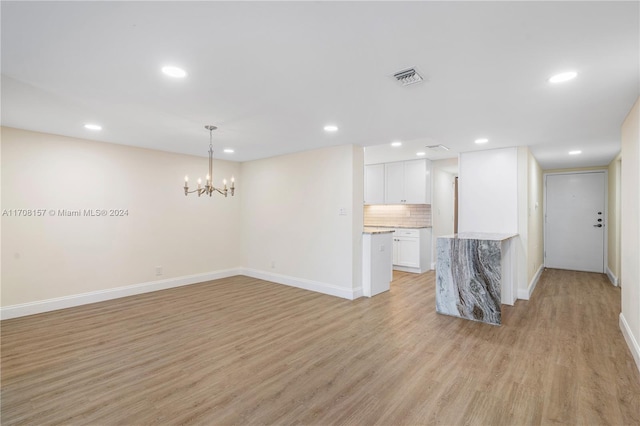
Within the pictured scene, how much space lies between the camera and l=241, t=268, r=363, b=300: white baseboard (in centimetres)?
497

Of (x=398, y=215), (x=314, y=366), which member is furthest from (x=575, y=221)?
(x=314, y=366)

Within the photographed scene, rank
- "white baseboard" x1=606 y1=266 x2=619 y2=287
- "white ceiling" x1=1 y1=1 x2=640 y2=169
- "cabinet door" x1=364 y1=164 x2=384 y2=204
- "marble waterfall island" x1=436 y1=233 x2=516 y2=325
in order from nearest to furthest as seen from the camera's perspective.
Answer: "white ceiling" x1=1 y1=1 x2=640 y2=169, "marble waterfall island" x1=436 y1=233 x2=516 y2=325, "white baseboard" x1=606 y1=266 x2=619 y2=287, "cabinet door" x1=364 y1=164 x2=384 y2=204

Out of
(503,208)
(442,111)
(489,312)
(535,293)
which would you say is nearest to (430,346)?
(489,312)

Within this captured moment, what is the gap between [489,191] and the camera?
5184 mm

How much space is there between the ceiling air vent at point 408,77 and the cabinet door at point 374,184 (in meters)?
4.99

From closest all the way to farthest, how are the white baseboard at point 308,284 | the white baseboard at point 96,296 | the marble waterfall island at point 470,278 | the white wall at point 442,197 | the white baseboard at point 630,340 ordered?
the white baseboard at point 630,340 < the marble waterfall island at point 470,278 < the white baseboard at point 96,296 < the white baseboard at point 308,284 < the white wall at point 442,197

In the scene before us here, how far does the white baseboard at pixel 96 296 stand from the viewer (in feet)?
13.5

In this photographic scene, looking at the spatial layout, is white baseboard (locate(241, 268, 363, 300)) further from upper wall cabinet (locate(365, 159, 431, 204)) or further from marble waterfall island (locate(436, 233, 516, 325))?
upper wall cabinet (locate(365, 159, 431, 204))

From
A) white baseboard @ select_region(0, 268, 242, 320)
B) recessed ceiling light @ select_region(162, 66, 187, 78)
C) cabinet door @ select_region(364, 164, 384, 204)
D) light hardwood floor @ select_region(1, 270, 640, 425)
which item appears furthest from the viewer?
cabinet door @ select_region(364, 164, 384, 204)

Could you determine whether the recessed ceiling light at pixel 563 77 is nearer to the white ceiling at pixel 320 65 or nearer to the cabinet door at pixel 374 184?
the white ceiling at pixel 320 65

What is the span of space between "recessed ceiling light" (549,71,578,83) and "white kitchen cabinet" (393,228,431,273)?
15.1 feet

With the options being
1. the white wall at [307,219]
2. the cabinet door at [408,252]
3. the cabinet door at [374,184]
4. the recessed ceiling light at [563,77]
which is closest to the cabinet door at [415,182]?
the cabinet door at [374,184]

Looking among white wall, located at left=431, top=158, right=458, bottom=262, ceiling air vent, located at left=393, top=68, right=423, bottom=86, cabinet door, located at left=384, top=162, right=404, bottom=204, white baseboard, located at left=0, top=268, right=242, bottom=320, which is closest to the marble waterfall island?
ceiling air vent, located at left=393, top=68, right=423, bottom=86

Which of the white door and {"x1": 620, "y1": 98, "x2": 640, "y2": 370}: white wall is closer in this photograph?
{"x1": 620, "y1": 98, "x2": 640, "y2": 370}: white wall
